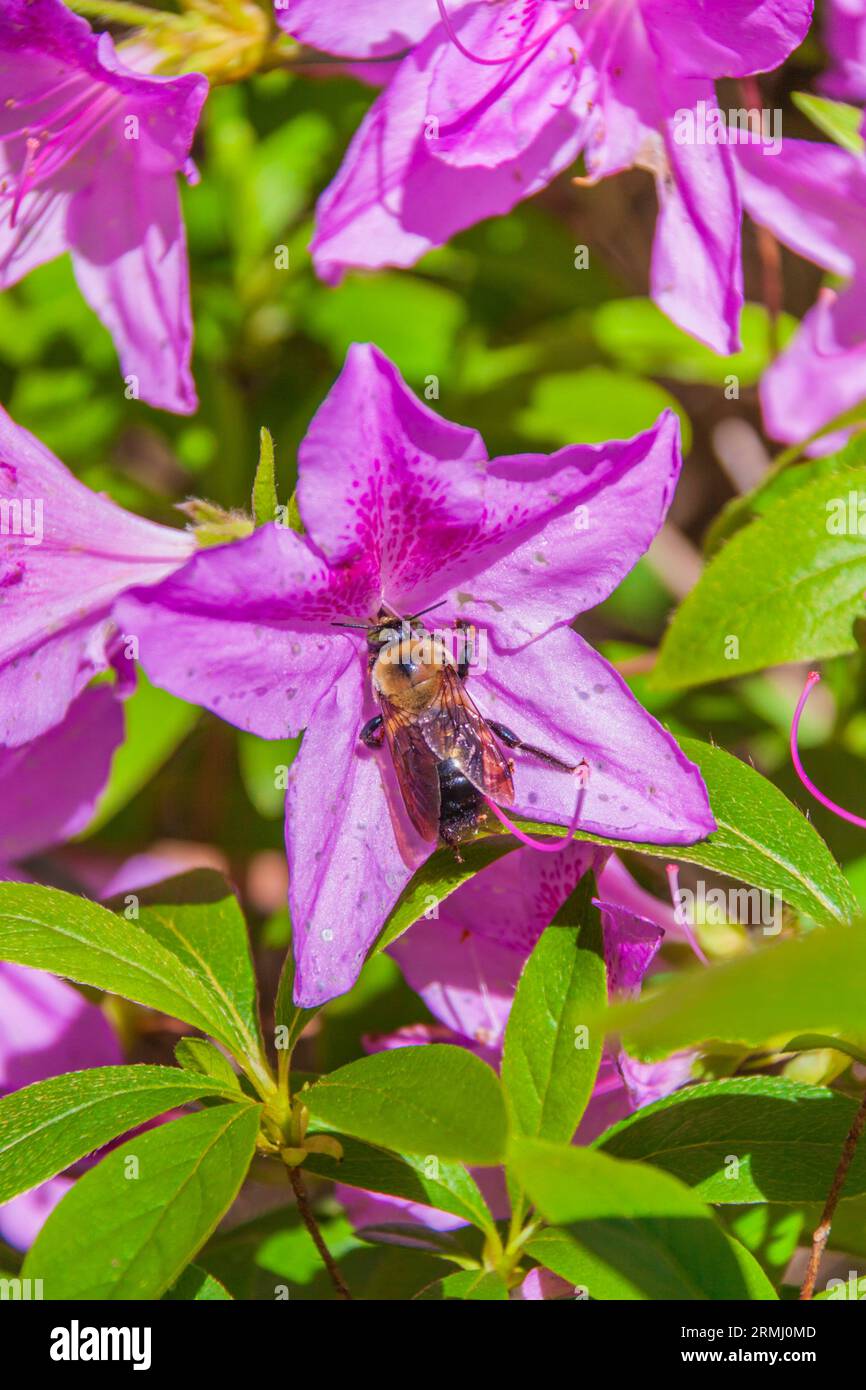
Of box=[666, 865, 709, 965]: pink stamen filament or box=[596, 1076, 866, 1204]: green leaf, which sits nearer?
box=[596, 1076, 866, 1204]: green leaf

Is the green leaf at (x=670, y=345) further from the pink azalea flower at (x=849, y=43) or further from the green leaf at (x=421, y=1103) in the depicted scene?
the green leaf at (x=421, y=1103)

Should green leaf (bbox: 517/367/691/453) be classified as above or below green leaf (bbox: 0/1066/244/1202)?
above

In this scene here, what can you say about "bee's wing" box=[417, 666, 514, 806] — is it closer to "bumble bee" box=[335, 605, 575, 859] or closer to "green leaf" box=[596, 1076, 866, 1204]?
"bumble bee" box=[335, 605, 575, 859]

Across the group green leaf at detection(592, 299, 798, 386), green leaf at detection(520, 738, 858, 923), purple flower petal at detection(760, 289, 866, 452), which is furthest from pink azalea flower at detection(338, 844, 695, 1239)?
green leaf at detection(592, 299, 798, 386)

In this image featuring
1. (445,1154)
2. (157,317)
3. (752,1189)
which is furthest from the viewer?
(157,317)

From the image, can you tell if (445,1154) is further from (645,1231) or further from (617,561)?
(617,561)

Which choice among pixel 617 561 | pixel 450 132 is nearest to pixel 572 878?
pixel 617 561

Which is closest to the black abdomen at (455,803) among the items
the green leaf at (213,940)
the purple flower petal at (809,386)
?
the green leaf at (213,940)
